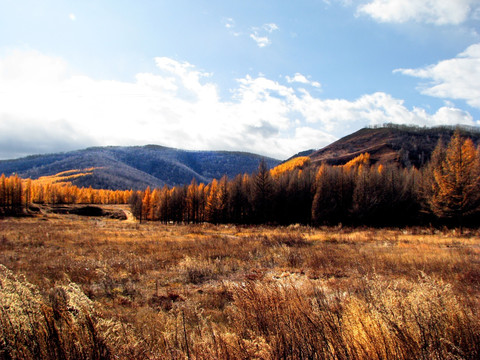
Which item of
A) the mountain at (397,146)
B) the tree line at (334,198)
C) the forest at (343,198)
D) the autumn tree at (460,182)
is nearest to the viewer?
the autumn tree at (460,182)

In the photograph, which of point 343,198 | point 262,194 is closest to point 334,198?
point 343,198

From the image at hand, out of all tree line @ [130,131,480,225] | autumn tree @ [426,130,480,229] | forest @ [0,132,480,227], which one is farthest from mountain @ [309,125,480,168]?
autumn tree @ [426,130,480,229]

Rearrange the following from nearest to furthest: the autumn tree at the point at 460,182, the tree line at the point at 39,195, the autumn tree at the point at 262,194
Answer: the autumn tree at the point at 460,182, the autumn tree at the point at 262,194, the tree line at the point at 39,195

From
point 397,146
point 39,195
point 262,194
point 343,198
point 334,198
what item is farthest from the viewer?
point 397,146

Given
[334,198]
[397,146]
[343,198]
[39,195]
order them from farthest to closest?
[397,146], [39,195], [343,198], [334,198]

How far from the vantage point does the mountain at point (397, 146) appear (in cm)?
13759

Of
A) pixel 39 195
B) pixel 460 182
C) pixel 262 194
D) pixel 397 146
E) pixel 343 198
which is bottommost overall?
pixel 39 195

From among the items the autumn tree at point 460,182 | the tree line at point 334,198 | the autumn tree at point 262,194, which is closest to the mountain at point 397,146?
the tree line at point 334,198

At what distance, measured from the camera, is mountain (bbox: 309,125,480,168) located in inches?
5417

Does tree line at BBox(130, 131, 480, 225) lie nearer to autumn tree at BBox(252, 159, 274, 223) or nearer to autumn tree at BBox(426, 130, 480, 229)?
autumn tree at BBox(252, 159, 274, 223)

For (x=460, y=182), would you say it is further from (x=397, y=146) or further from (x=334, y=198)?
(x=397, y=146)

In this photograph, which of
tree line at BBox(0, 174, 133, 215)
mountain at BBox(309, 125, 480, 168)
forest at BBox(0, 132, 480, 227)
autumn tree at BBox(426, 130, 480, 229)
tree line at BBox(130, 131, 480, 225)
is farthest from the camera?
mountain at BBox(309, 125, 480, 168)

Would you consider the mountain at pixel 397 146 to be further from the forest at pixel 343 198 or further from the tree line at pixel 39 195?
the tree line at pixel 39 195

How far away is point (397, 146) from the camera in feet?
505
